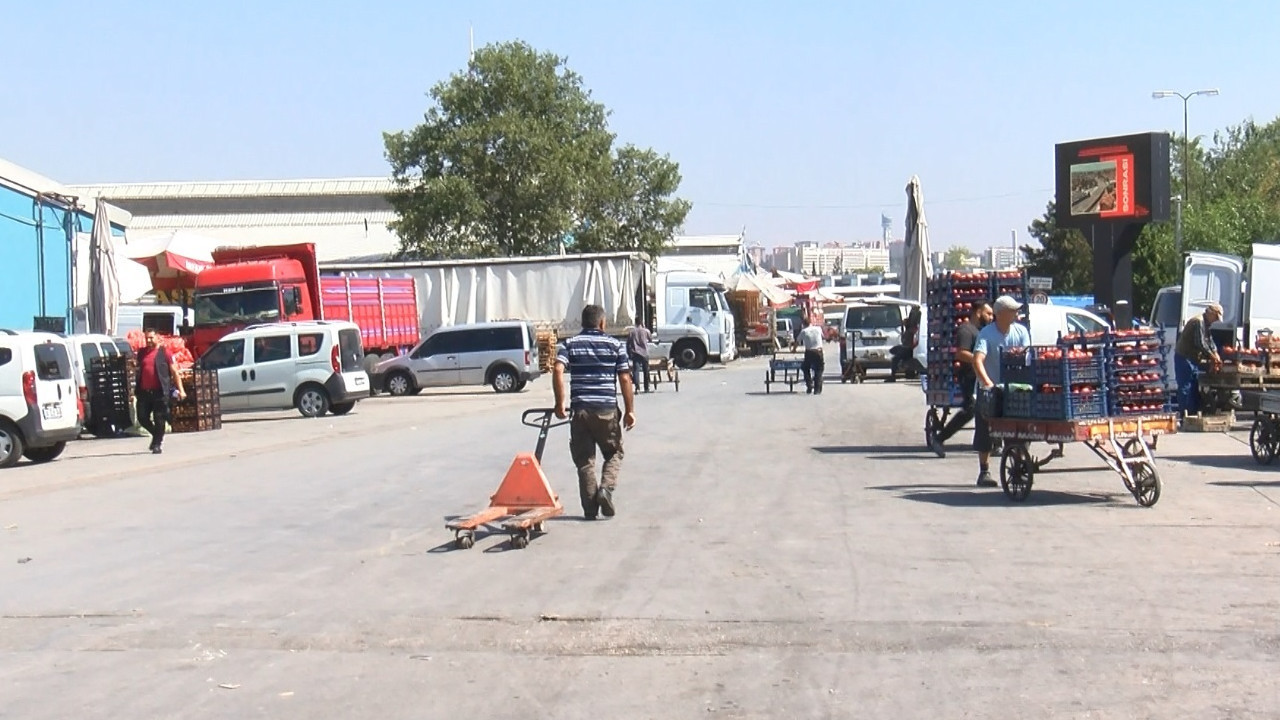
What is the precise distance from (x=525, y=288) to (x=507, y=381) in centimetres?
867

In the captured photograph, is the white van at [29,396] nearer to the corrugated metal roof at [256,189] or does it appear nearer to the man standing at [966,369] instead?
the man standing at [966,369]

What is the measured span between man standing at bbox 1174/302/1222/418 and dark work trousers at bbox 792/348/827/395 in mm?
10514

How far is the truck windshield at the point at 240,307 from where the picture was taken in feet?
110

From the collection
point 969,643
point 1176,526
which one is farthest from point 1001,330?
point 969,643

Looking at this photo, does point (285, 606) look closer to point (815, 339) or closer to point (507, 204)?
point (815, 339)

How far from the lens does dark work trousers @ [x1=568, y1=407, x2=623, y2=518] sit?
1177 centimetres

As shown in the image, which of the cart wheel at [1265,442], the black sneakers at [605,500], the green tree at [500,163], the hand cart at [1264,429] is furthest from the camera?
the green tree at [500,163]

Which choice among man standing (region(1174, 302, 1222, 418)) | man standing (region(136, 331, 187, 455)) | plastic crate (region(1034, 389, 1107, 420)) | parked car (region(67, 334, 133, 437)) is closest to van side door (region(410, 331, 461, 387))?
parked car (region(67, 334, 133, 437))

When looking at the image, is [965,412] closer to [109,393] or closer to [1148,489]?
[1148,489]

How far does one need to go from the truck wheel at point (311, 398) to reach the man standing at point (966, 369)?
1455cm

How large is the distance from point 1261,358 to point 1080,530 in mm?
9652

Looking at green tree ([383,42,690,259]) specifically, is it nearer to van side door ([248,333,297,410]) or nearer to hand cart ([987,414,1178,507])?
van side door ([248,333,297,410])

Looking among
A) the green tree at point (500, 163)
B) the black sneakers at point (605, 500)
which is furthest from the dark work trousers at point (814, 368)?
the green tree at point (500, 163)

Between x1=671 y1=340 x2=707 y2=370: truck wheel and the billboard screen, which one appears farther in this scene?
x1=671 y1=340 x2=707 y2=370: truck wheel
